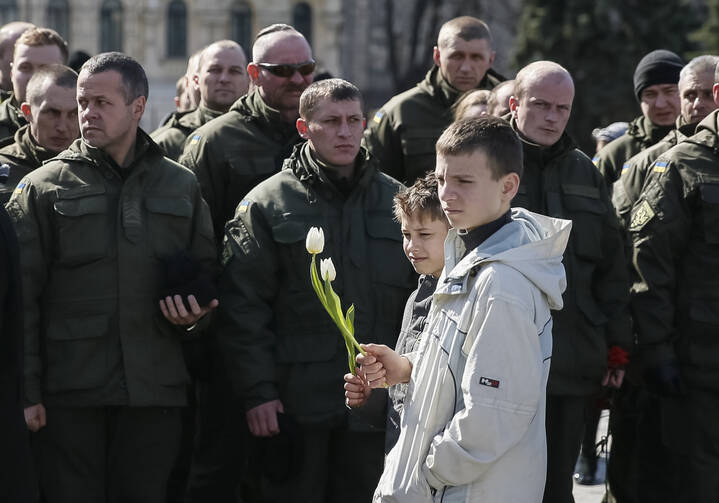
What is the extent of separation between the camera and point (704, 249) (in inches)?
249

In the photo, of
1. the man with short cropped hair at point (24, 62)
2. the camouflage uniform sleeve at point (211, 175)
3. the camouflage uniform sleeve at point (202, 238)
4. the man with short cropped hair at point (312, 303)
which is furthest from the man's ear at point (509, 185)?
the man with short cropped hair at point (24, 62)

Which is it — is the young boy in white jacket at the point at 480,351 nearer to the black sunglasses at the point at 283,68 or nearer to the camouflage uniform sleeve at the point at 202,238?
the camouflage uniform sleeve at the point at 202,238

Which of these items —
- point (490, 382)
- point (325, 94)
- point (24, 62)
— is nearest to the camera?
point (490, 382)

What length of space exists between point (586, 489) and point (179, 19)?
3985 cm

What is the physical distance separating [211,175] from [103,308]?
5.09 ft

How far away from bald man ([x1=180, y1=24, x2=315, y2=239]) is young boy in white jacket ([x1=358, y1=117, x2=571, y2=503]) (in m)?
2.86

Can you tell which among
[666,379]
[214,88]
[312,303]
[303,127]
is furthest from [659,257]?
[214,88]

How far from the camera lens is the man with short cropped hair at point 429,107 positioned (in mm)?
7492

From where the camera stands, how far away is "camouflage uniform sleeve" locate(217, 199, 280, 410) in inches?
230

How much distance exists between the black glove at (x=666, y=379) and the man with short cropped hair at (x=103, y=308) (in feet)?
7.45

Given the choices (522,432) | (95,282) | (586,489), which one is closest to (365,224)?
(95,282)

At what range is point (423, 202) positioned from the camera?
4699 mm

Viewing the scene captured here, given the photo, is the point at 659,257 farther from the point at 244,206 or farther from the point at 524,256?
the point at 524,256

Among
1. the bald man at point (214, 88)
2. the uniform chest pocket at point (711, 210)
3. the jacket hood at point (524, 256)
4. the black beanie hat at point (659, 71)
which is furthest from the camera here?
the black beanie hat at point (659, 71)
